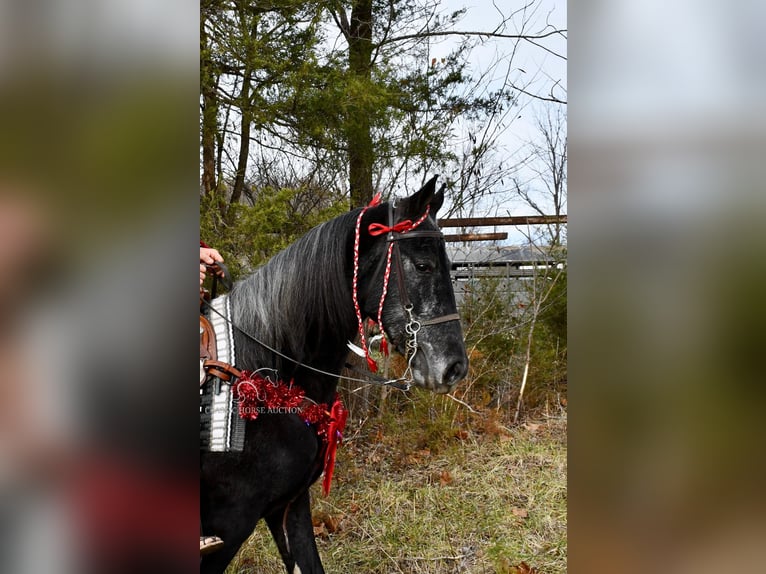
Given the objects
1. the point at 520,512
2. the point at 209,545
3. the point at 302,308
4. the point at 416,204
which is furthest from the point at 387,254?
the point at 520,512

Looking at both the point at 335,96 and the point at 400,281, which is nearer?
the point at 400,281

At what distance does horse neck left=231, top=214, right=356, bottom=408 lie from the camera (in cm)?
202

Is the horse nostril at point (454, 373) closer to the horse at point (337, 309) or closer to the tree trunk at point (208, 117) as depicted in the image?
the horse at point (337, 309)

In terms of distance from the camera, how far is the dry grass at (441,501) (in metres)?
3.12

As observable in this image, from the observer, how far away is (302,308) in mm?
2025

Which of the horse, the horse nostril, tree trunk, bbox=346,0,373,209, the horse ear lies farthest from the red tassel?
tree trunk, bbox=346,0,373,209

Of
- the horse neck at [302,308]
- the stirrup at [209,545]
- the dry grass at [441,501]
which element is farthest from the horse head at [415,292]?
the dry grass at [441,501]

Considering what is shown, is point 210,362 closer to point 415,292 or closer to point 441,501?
point 415,292

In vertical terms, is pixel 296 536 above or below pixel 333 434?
below

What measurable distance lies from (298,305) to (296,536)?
3.06 feet

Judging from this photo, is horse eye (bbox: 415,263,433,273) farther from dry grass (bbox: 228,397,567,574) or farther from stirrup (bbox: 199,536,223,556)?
dry grass (bbox: 228,397,567,574)
